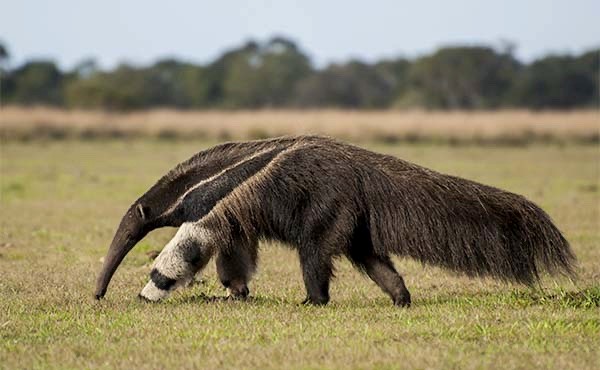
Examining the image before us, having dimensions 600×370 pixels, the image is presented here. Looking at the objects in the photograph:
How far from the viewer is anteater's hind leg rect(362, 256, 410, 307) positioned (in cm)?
739

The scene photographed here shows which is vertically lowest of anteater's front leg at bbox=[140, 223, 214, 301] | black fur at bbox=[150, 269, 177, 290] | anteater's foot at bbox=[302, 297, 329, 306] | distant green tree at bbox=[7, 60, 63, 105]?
distant green tree at bbox=[7, 60, 63, 105]

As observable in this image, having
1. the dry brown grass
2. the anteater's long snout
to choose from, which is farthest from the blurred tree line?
the anteater's long snout

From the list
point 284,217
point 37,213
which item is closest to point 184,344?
point 284,217

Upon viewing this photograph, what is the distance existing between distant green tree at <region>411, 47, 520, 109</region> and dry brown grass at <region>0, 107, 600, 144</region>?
35676 millimetres

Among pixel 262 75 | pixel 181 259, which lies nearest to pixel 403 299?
pixel 181 259

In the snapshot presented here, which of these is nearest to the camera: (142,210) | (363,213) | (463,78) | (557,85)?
(363,213)

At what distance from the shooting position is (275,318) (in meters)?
6.83

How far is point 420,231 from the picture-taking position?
718cm

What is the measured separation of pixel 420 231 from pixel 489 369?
79.9 inches

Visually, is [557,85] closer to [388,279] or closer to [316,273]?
[388,279]

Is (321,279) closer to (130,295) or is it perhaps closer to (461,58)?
(130,295)

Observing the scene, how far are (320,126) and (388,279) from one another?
26910 millimetres

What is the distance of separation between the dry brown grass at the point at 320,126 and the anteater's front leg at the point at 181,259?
25.7m

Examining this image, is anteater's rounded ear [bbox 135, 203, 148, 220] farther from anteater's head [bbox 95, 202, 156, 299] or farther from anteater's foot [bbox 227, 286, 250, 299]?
anteater's foot [bbox 227, 286, 250, 299]
